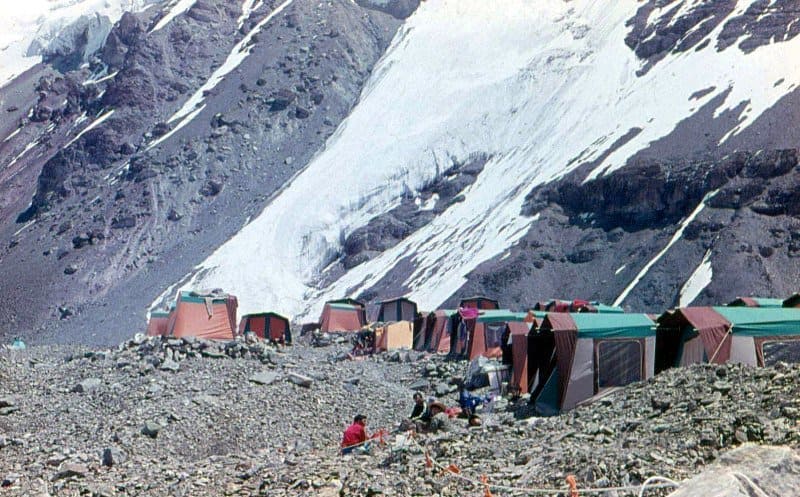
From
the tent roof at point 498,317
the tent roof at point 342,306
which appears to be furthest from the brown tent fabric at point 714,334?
the tent roof at point 342,306

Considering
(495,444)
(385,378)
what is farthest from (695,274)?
(495,444)

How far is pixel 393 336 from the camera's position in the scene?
117 feet

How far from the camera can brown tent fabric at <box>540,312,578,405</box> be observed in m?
16.7

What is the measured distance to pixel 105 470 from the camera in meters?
14.1

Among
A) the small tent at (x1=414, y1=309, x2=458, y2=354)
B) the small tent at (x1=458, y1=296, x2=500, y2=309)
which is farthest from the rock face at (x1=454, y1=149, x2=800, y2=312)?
the small tent at (x1=414, y1=309, x2=458, y2=354)

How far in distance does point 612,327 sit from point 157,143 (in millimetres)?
82844

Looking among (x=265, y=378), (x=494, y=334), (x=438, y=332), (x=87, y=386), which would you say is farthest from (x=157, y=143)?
(x=265, y=378)

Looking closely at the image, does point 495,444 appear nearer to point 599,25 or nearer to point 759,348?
point 759,348

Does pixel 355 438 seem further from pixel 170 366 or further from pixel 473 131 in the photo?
pixel 473 131

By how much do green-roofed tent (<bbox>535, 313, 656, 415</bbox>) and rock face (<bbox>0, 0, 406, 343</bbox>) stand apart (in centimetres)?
5129

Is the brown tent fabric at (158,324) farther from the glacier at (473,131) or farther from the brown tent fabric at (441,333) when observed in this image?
the glacier at (473,131)

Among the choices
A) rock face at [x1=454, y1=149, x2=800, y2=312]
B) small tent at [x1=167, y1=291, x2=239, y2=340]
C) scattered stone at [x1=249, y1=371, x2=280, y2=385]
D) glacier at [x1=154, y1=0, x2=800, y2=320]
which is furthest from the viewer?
glacier at [x1=154, y1=0, x2=800, y2=320]

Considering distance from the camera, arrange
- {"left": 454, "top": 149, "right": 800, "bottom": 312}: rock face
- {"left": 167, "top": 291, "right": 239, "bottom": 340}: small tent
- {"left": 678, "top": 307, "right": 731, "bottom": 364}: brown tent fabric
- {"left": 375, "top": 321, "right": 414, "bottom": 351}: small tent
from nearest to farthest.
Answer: {"left": 678, "top": 307, "right": 731, "bottom": 364}: brown tent fabric < {"left": 167, "top": 291, "right": 239, "bottom": 340}: small tent < {"left": 375, "top": 321, "right": 414, "bottom": 351}: small tent < {"left": 454, "top": 149, "right": 800, "bottom": 312}: rock face

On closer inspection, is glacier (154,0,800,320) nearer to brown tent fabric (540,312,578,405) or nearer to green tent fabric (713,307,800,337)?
green tent fabric (713,307,800,337)
